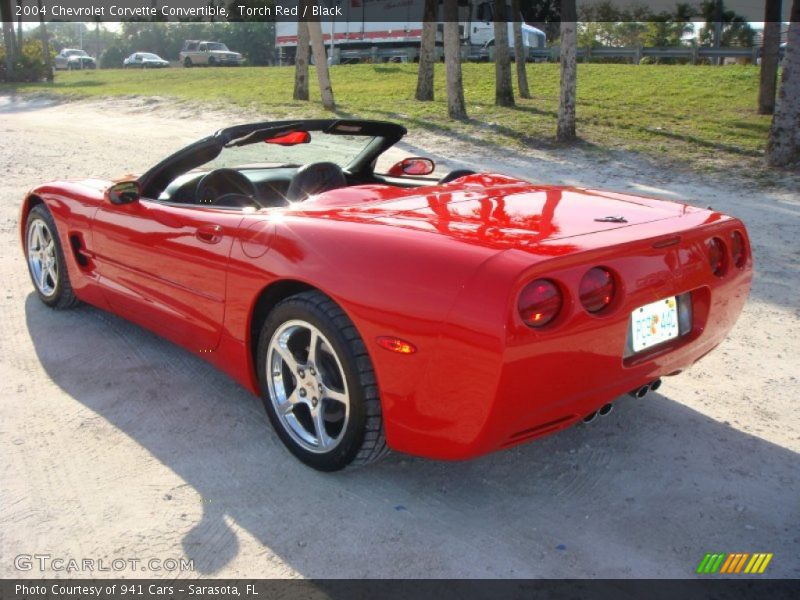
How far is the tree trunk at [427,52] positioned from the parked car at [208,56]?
1233 inches

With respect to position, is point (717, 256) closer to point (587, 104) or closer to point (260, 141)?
point (260, 141)

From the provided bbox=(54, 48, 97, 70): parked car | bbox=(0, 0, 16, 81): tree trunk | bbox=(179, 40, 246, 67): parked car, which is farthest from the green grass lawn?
bbox=(54, 48, 97, 70): parked car

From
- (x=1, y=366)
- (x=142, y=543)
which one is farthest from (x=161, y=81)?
(x=142, y=543)

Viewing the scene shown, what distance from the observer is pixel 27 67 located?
102 ft

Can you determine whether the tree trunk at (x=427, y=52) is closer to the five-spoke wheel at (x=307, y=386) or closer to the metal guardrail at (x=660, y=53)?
the metal guardrail at (x=660, y=53)

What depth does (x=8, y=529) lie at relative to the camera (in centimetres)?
268

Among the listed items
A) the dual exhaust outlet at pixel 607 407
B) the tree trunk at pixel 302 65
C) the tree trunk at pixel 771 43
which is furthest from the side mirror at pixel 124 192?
the tree trunk at pixel 302 65

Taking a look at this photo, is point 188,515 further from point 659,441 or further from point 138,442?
point 659,441

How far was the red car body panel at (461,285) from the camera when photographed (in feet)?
7.84

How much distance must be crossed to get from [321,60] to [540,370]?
49.2ft

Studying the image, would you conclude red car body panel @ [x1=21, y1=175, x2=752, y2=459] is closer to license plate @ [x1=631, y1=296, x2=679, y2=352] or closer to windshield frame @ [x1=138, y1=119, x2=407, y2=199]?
license plate @ [x1=631, y1=296, x2=679, y2=352]

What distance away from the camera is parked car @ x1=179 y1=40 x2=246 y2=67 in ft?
151

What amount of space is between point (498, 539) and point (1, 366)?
2832mm

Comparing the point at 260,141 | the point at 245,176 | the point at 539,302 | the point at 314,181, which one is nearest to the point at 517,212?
the point at 539,302
